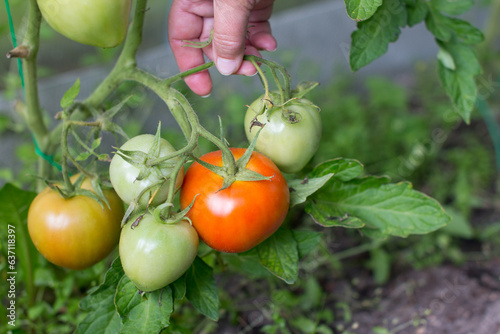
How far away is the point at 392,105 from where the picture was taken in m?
2.05

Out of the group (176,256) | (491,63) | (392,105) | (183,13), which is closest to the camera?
(176,256)

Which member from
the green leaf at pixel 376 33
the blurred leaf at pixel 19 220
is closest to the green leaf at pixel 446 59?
the green leaf at pixel 376 33

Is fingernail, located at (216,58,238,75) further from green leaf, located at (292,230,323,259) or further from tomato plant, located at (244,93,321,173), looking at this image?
green leaf, located at (292,230,323,259)

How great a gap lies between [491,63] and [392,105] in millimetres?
770

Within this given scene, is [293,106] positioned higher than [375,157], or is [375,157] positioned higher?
[293,106]

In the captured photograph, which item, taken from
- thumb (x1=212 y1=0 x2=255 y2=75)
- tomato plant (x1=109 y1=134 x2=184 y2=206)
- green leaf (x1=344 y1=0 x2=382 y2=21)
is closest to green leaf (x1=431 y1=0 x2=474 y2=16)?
green leaf (x1=344 y1=0 x2=382 y2=21)

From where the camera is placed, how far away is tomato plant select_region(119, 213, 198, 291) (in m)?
0.61

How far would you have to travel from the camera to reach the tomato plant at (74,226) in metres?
0.76

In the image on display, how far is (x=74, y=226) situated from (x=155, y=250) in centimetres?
22

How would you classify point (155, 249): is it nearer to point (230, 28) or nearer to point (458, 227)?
point (230, 28)

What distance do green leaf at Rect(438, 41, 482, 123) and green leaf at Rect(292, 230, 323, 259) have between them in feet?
1.17

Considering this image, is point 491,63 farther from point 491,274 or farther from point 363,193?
point 363,193

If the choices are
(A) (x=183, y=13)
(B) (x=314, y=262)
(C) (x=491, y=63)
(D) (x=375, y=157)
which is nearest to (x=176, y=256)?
(A) (x=183, y=13)

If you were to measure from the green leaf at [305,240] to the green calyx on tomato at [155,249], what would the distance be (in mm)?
236
